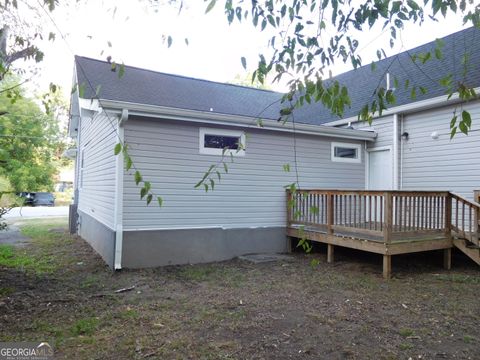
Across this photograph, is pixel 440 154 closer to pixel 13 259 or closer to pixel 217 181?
pixel 217 181

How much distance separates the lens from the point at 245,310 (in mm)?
4352

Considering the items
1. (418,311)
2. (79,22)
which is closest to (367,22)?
(79,22)

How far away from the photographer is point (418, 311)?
14.2 feet

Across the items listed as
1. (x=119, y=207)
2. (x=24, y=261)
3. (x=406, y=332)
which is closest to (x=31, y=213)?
(x=24, y=261)

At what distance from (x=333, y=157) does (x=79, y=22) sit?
672 centimetres

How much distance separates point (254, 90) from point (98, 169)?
6259 millimetres

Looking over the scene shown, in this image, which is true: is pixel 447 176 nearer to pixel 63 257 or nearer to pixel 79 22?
pixel 79 22

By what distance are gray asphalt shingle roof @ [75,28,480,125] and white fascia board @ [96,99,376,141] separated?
684 millimetres

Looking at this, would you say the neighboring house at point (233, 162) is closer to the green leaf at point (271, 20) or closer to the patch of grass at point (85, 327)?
the patch of grass at point (85, 327)

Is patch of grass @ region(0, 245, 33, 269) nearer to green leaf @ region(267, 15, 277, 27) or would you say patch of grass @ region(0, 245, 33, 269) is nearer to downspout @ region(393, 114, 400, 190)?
green leaf @ region(267, 15, 277, 27)

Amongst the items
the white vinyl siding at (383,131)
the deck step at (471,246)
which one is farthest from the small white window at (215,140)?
the deck step at (471,246)

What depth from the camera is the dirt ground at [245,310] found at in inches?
131

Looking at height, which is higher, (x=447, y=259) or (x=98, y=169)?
(x=98, y=169)

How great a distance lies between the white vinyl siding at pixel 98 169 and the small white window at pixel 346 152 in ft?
15.9
